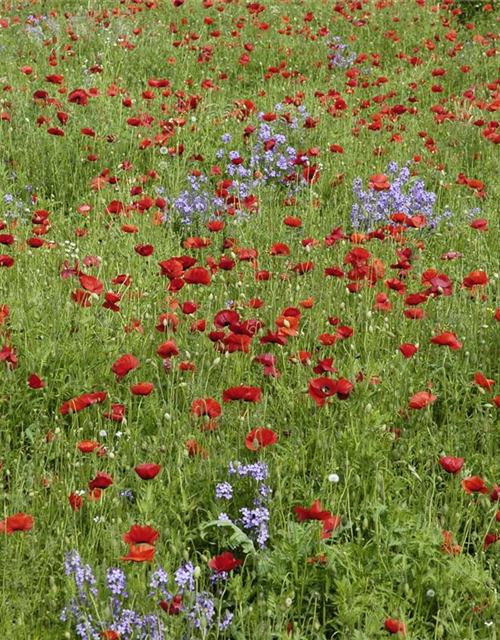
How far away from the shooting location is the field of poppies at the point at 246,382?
7.54 feet

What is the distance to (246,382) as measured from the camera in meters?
3.32

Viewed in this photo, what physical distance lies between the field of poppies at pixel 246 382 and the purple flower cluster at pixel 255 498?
0.04 feet

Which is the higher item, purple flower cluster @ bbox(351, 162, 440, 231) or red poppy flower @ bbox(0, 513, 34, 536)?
purple flower cluster @ bbox(351, 162, 440, 231)

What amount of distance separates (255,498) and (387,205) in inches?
114

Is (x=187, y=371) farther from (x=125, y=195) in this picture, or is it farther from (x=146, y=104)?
(x=146, y=104)

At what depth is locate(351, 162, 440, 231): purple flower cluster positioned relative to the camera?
16.3ft

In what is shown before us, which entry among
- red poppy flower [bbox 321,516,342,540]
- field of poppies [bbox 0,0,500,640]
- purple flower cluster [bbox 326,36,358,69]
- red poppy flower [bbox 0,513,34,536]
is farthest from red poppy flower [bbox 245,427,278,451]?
purple flower cluster [bbox 326,36,358,69]

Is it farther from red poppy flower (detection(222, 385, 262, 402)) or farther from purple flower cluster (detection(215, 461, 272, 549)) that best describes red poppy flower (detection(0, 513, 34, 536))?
red poppy flower (detection(222, 385, 262, 402))

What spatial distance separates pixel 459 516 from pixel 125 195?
326 cm

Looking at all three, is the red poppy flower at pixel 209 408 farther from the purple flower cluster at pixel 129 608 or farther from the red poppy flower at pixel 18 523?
the red poppy flower at pixel 18 523

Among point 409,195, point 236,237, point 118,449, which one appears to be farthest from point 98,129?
point 118,449

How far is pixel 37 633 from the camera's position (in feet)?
7.20

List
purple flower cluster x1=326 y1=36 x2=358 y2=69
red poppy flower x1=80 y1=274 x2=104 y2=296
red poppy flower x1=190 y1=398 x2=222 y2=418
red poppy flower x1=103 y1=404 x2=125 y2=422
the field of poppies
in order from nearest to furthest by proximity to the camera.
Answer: the field of poppies
red poppy flower x1=190 y1=398 x2=222 y2=418
red poppy flower x1=103 y1=404 x2=125 y2=422
red poppy flower x1=80 y1=274 x2=104 y2=296
purple flower cluster x1=326 y1=36 x2=358 y2=69

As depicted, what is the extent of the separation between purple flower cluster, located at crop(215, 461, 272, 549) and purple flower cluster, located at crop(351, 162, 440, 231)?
99.5 inches
